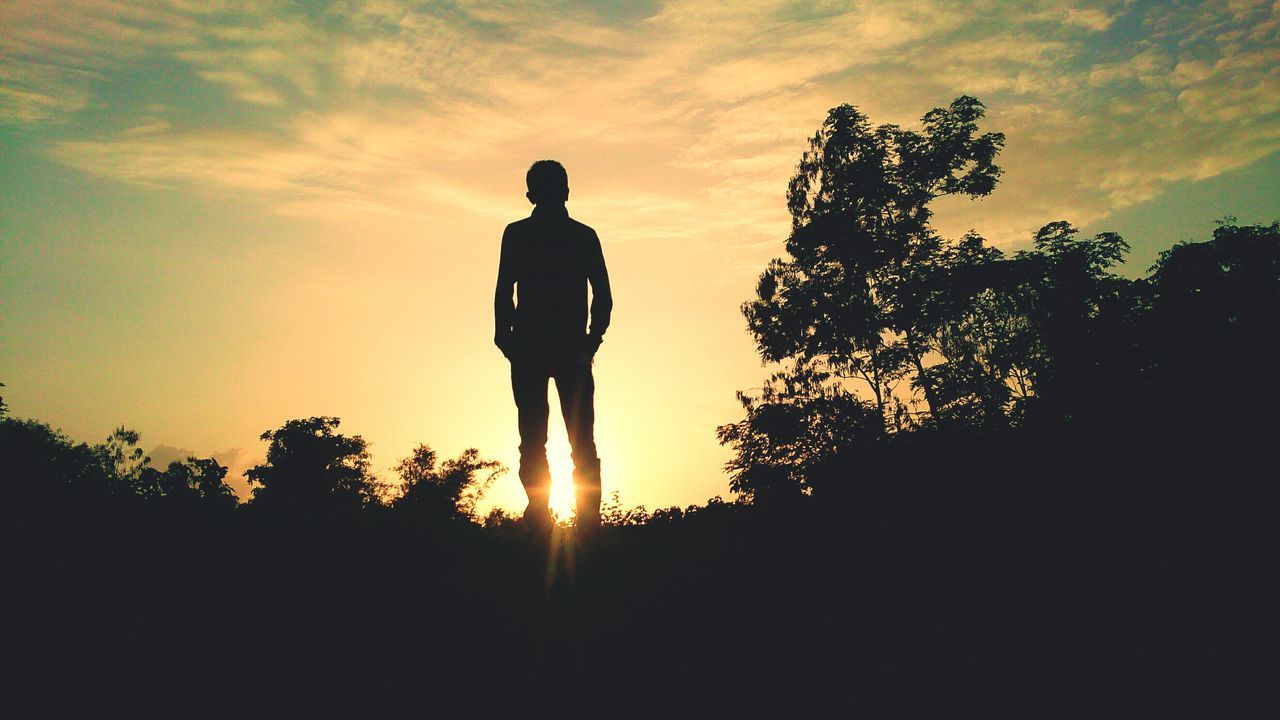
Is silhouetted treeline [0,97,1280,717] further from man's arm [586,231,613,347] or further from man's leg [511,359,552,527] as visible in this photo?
man's arm [586,231,613,347]

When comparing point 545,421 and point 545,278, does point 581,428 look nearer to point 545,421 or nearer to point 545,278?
point 545,421

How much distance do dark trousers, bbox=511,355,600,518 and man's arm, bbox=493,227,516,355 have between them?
0.90 feet

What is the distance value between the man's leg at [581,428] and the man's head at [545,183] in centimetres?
173

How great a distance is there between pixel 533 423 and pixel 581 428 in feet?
1.67

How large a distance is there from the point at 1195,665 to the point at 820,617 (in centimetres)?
187

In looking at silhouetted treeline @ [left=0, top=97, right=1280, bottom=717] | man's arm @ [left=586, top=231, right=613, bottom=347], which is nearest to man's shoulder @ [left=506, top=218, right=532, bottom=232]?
man's arm @ [left=586, top=231, right=613, bottom=347]

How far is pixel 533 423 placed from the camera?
659cm

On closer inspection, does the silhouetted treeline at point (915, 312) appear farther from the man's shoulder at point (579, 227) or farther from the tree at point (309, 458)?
the tree at point (309, 458)

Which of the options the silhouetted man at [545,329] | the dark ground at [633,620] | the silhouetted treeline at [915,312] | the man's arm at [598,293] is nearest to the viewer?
the dark ground at [633,620]

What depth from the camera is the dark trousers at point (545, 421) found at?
6547 mm

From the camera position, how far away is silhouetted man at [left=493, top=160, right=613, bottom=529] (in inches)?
256

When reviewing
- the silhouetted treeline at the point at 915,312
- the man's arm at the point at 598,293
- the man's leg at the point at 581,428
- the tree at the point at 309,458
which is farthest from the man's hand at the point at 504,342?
the tree at the point at 309,458

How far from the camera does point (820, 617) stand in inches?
165

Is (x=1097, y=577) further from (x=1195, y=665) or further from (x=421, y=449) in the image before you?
(x=421, y=449)
